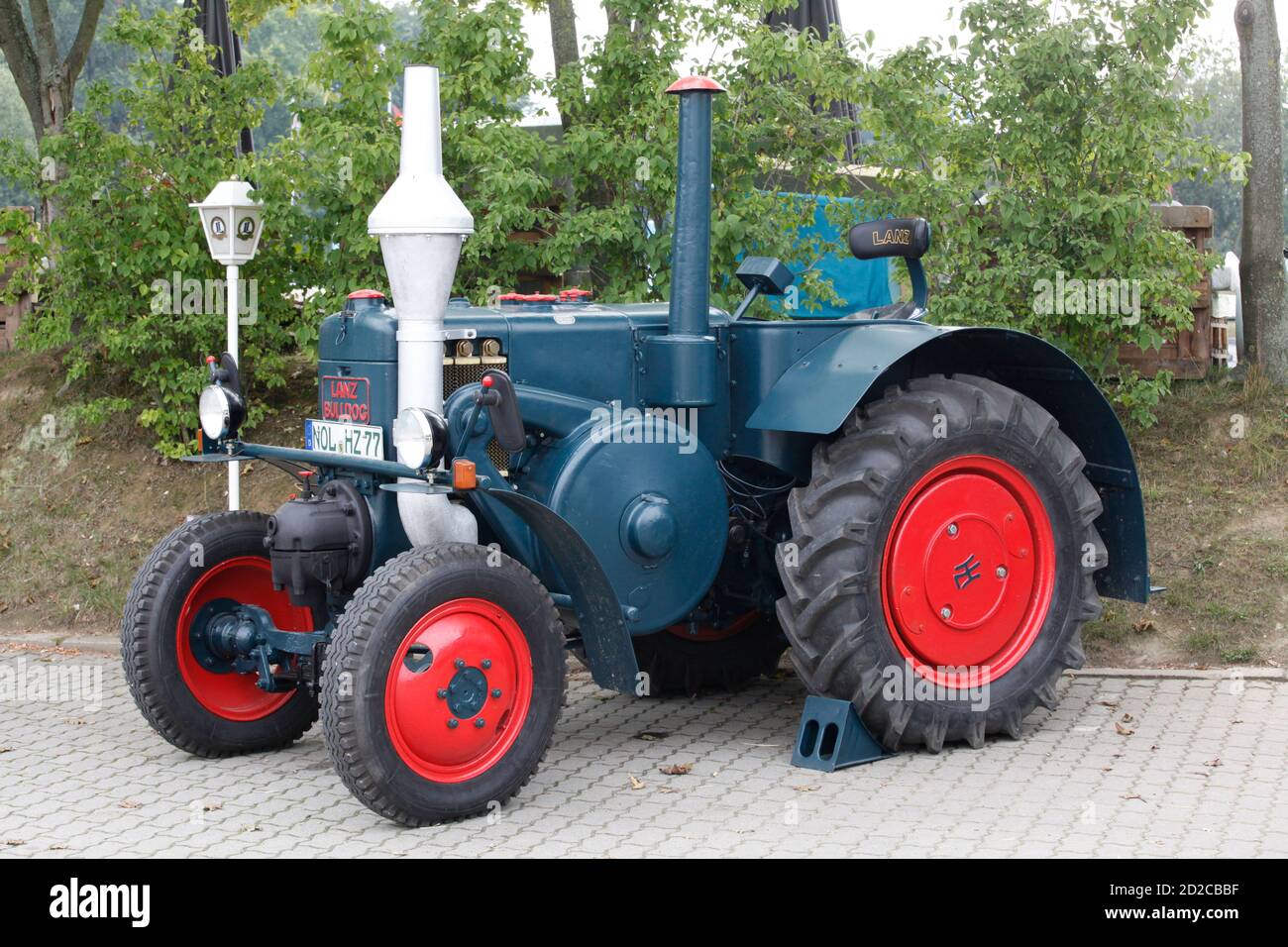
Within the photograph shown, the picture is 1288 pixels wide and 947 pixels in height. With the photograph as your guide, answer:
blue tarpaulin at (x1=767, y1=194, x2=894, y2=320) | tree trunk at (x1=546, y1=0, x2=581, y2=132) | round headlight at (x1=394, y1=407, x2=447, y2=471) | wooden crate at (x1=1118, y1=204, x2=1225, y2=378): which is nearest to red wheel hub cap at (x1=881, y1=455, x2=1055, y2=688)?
round headlight at (x1=394, y1=407, x2=447, y2=471)

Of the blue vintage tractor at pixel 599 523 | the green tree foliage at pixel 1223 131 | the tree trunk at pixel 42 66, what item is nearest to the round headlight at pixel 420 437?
the blue vintage tractor at pixel 599 523

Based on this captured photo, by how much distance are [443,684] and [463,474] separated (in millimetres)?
689

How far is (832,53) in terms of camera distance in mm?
8883

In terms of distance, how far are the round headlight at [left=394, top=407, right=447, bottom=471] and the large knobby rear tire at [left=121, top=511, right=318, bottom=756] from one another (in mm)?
1152

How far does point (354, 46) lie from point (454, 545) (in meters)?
4.63

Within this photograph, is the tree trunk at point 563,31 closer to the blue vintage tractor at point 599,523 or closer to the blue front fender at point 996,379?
the blue vintage tractor at point 599,523

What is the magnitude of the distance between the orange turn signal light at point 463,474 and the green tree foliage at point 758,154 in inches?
140

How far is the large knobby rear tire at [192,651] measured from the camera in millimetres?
5812

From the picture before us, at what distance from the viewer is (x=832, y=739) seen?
5.86 m

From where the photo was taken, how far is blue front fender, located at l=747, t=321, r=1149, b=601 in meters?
5.85

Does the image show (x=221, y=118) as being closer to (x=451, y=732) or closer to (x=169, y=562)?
(x=169, y=562)

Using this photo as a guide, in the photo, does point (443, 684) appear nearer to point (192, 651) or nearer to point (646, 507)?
point (646, 507)

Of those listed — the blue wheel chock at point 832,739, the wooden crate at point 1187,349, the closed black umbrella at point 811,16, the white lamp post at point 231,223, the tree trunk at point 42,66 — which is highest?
the closed black umbrella at point 811,16

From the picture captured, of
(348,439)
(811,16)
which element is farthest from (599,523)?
(811,16)
